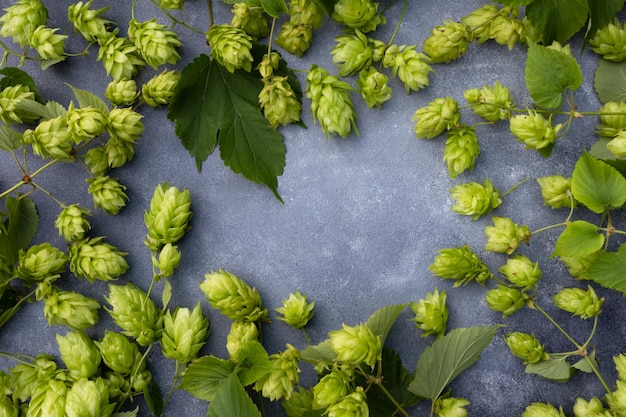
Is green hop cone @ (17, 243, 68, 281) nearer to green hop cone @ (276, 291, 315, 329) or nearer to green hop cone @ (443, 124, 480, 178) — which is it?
green hop cone @ (276, 291, 315, 329)

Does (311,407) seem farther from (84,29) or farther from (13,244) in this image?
(84,29)

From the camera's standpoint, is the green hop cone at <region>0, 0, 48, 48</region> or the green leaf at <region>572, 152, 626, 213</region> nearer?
the green leaf at <region>572, 152, 626, 213</region>

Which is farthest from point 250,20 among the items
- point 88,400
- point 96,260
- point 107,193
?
point 88,400

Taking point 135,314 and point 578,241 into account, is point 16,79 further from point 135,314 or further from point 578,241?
point 578,241

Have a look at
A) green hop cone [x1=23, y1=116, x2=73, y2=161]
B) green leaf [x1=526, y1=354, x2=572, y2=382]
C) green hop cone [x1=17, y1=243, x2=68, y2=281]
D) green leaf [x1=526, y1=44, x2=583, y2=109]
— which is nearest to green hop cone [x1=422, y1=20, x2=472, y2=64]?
green leaf [x1=526, y1=44, x2=583, y2=109]

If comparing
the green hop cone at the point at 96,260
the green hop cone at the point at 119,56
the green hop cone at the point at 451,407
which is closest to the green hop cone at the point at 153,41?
the green hop cone at the point at 119,56

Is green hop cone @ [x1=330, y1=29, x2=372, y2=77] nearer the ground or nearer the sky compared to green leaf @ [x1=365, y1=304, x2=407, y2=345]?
nearer the sky
